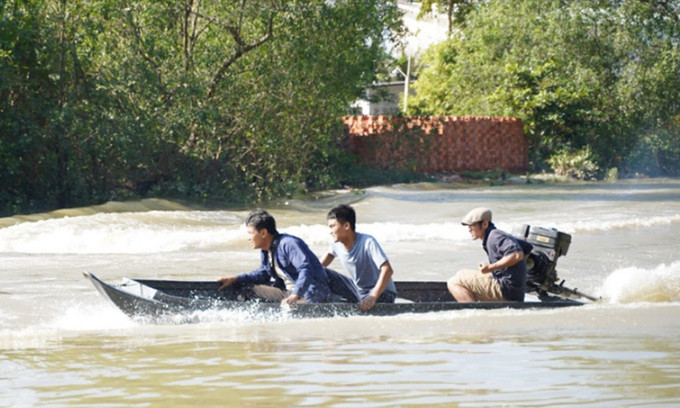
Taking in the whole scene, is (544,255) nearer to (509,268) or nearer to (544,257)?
(544,257)

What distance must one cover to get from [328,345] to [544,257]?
3.03 m

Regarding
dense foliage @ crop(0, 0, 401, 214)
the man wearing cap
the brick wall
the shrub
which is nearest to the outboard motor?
the man wearing cap

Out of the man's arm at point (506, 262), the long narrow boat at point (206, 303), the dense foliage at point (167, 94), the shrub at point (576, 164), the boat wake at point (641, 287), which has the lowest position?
the boat wake at point (641, 287)

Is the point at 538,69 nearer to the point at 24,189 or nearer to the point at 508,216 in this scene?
the point at 508,216

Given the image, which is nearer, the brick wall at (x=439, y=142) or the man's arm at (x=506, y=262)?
the man's arm at (x=506, y=262)

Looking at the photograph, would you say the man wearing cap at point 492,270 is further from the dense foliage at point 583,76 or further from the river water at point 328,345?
the dense foliage at point 583,76

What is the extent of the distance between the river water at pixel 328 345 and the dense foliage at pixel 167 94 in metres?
4.11

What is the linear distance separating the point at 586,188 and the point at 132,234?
52.2 ft

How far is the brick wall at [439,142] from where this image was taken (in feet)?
105

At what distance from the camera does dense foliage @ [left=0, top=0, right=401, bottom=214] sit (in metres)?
20.5

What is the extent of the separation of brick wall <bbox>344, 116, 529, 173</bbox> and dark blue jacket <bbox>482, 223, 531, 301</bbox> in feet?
72.2

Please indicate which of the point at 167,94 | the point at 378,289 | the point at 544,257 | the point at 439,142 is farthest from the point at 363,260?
the point at 439,142

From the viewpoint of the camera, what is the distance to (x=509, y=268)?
9.80 metres

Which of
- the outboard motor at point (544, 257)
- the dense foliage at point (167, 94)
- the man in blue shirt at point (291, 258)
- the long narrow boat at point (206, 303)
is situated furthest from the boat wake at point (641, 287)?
the dense foliage at point (167, 94)
